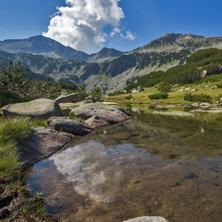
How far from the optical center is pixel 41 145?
10.1m

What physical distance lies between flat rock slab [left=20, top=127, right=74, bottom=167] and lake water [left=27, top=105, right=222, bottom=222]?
2.20 ft

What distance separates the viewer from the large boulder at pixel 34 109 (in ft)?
50.5

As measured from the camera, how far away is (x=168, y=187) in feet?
18.7

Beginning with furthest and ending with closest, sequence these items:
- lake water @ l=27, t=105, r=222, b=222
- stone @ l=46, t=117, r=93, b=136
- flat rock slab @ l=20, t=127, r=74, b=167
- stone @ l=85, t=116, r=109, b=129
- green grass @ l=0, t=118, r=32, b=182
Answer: stone @ l=85, t=116, r=109, b=129 < stone @ l=46, t=117, r=93, b=136 < flat rock slab @ l=20, t=127, r=74, b=167 < green grass @ l=0, t=118, r=32, b=182 < lake water @ l=27, t=105, r=222, b=222

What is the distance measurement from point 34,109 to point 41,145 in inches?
325

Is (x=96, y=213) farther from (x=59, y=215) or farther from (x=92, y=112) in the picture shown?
(x=92, y=112)

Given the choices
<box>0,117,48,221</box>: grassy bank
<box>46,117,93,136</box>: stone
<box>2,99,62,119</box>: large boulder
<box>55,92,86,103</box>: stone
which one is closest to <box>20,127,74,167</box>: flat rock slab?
<box>0,117,48,221</box>: grassy bank

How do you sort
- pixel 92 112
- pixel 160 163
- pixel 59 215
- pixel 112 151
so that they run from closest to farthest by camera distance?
1. pixel 59 215
2. pixel 160 163
3. pixel 112 151
4. pixel 92 112

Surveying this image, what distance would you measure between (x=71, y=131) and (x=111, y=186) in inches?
403

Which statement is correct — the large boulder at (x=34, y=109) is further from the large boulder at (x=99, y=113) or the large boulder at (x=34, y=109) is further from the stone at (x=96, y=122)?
the large boulder at (x=99, y=113)

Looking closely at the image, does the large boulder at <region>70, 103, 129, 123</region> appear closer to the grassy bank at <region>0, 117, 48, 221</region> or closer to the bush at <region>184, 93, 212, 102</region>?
the grassy bank at <region>0, 117, 48, 221</region>

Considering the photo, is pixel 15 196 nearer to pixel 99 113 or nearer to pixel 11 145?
pixel 11 145

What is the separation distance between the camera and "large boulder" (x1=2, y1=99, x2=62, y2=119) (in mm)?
15394

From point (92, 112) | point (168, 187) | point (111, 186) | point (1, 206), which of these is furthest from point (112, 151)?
point (92, 112)
